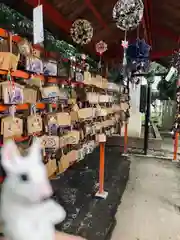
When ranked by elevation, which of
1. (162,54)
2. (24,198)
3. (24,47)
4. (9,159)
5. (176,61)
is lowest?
(24,198)

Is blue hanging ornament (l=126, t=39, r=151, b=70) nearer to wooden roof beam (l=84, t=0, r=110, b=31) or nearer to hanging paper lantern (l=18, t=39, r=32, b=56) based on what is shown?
wooden roof beam (l=84, t=0, r=110, b=31)

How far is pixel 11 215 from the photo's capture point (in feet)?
2.42

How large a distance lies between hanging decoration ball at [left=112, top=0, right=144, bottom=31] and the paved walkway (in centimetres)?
180

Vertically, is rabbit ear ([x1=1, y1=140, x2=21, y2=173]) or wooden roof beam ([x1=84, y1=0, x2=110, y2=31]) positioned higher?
wooden roof beam ([x1=84, y1=0, x2=110, y2=31])

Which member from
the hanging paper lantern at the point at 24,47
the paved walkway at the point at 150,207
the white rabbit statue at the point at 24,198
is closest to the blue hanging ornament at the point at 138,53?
the hanging paper lantern at the point at 24,47

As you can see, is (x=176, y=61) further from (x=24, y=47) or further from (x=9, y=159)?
(x=9, y=159)

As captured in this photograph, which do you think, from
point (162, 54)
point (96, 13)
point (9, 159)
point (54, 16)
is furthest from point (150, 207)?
point (162, 54)

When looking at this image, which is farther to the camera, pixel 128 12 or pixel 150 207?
pixel 150 207

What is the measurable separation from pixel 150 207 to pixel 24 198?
2000mm

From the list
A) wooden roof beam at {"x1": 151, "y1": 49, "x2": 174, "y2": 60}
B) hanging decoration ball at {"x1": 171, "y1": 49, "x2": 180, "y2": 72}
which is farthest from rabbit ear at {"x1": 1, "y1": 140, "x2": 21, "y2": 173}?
wooden roof beam at {"x1": 151, "y1": 49, "x2": 174, "y2": 60}

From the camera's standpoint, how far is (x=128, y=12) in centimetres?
187

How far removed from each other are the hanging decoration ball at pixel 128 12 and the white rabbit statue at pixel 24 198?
159 cm

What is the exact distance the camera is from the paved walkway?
1924 mm

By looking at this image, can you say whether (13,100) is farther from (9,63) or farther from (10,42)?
(10,42)
